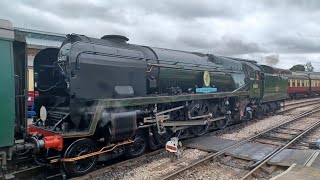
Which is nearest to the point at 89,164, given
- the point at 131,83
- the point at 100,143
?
the point at 100,143

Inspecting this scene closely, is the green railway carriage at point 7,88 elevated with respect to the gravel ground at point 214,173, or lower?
Result: elevated

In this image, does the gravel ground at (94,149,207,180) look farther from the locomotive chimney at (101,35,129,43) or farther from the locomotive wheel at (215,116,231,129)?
the locomotive wheel at (215,116,231,129)

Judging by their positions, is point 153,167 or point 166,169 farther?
point 153,167

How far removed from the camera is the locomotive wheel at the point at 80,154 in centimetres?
648

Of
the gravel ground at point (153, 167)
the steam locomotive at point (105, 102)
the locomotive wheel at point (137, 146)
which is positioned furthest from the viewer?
the locomotive wheel at point (137, 146)

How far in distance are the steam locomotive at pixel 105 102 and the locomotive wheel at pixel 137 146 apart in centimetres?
3

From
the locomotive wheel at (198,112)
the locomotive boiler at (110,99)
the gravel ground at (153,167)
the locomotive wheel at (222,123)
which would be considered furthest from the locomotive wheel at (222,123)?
the gravel ground at (153,167)

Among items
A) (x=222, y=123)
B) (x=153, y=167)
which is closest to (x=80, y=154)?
(x=153, y=167)

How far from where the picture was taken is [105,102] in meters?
6.92

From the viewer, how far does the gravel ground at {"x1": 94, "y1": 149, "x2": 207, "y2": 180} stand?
22.5 feet

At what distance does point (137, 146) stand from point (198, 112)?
3.46 metres

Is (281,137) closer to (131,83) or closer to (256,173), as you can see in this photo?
(256,173)

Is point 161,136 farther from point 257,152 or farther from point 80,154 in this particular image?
point 80,154

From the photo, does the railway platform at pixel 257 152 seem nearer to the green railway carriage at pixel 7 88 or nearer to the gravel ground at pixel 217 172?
the gravel ground at pixel 217 172
